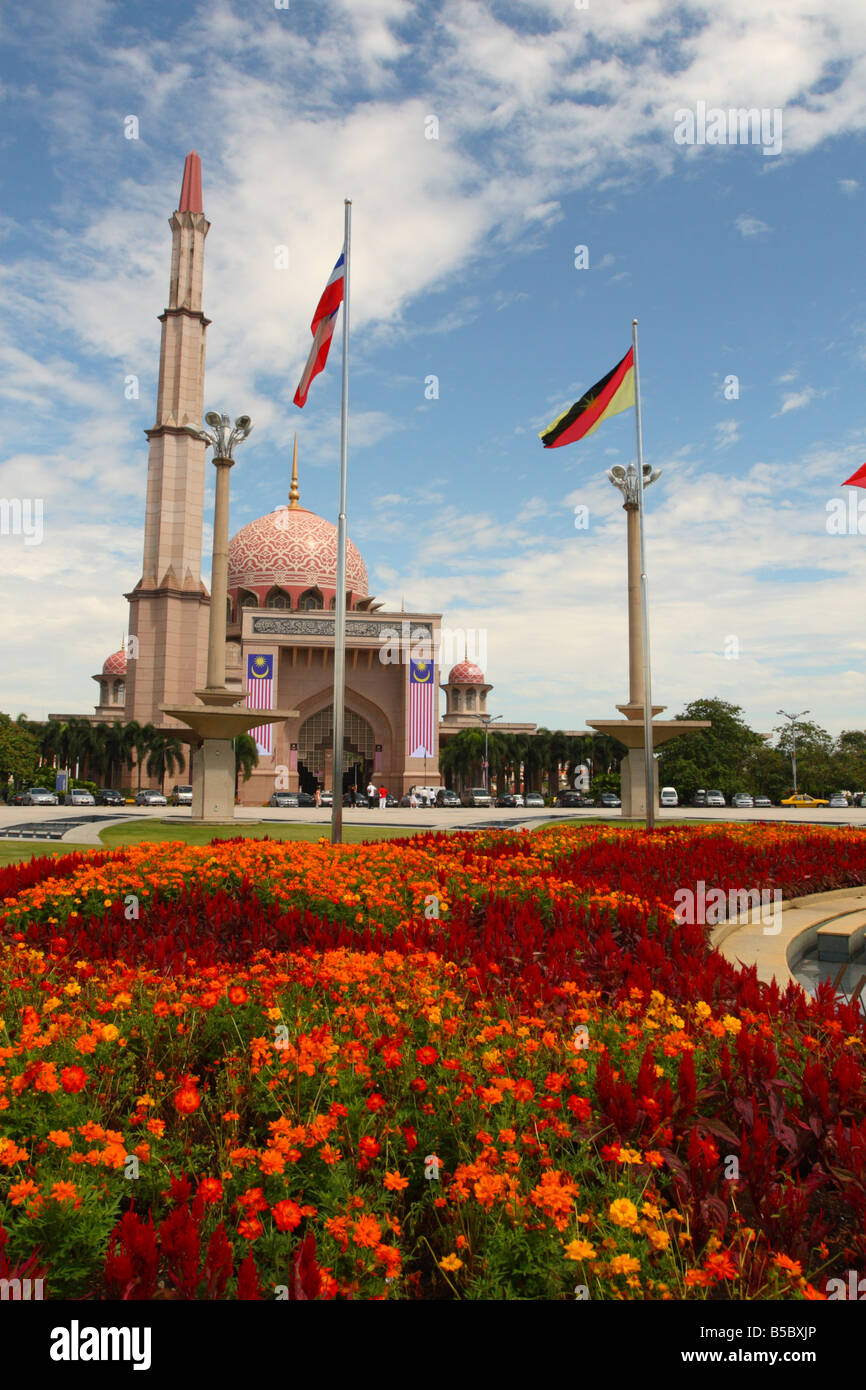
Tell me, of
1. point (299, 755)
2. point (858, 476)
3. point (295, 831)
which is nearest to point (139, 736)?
point (299, 755)

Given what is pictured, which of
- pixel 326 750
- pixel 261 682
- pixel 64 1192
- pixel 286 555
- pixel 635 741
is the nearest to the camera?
pixel 64 1192

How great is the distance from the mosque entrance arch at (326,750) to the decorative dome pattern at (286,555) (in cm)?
1096

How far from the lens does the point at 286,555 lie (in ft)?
224

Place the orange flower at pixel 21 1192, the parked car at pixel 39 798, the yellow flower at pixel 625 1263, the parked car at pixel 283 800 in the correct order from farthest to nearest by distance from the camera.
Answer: the parked car at pixel 39 798 < the parked car at pixel 283 800 < the orange flower at pixel 21 1192 < the yellow flower at pixel 625 1263

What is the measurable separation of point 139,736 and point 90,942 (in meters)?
51.1

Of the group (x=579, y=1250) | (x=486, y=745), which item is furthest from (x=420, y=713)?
(x=579, y=1250)

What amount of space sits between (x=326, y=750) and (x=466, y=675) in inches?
703

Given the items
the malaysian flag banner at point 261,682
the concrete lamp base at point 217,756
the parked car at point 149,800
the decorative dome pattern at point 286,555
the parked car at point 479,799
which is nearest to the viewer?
the concrete lamp base at point 217,756

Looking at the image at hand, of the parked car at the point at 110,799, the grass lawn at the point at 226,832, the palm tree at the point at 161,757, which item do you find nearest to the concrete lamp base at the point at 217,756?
the grass lawn at the point at 226,832

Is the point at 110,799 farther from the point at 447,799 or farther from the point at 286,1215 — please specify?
the point at 286,1215

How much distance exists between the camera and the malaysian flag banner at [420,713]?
6109 centimetres

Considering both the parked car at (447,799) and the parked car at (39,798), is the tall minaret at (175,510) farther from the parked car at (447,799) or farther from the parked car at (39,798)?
the parked car at (447,799)

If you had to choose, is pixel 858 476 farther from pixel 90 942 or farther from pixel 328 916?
pixel 90 942

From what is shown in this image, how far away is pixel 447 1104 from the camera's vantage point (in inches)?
128
